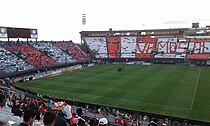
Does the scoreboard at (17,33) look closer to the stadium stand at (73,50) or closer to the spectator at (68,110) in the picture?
the stadium stand at (73,50)

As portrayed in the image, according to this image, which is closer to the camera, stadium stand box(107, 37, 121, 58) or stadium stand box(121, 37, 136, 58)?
stadium stand box(121, 37, 136, 58)

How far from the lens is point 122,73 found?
4072cm

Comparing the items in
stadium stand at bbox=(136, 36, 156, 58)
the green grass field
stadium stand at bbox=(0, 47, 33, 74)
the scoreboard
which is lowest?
the green grass field

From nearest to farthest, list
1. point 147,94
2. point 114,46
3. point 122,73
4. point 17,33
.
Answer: point 147,94 < point 122,73 < point 17,33 < point 114,46


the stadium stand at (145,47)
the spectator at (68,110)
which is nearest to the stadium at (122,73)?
the stadium stand at (145,47)

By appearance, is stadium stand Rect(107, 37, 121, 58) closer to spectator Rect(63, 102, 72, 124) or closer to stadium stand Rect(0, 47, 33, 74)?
stadium stand Rect(0, 47, 33, 74)

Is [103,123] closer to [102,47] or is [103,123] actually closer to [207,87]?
[207,87]

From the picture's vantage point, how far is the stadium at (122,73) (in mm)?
19891

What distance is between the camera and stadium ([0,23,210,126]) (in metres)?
19.9

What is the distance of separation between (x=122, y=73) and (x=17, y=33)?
97.6 ft

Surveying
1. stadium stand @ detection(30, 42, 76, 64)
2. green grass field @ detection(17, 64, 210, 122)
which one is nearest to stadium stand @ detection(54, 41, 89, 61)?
stadium stand @ detection(30, 42, 76, 64)

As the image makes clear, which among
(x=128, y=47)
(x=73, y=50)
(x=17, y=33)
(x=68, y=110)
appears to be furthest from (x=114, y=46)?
(x=68, y=110)

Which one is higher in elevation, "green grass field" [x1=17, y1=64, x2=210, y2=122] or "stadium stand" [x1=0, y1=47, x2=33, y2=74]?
"stadium stand" [x1=0, y1=47, x2=33, y2=74]

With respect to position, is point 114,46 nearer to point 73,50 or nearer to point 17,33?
point 73,50
